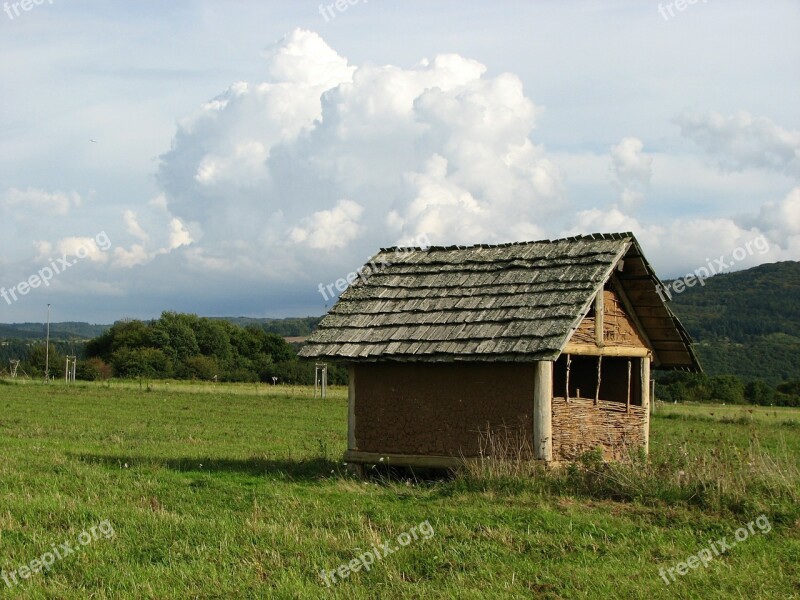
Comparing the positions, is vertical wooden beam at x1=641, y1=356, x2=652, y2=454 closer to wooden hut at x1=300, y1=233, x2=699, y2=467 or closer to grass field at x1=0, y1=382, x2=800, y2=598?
wooden hut at x1=300, y1=233, x2=699, y2=467

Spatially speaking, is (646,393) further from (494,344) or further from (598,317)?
(494,344)

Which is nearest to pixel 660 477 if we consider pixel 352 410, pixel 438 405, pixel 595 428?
pixel 595 428

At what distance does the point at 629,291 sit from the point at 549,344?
122 inches

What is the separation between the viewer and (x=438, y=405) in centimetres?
1387

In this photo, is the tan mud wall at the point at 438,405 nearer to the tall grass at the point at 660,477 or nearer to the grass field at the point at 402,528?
the tall grass at the point at 660,477

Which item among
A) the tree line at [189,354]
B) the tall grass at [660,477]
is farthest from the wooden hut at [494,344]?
the tree line at [189,354]

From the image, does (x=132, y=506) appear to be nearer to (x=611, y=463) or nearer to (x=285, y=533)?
(x=285, y=533)

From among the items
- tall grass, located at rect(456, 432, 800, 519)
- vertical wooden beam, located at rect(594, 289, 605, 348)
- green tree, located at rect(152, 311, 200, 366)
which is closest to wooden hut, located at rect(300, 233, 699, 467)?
vertical wooden beam, located at rect(594, 289, 605, 348)

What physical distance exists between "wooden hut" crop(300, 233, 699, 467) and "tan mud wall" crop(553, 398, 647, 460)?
25 millimetres

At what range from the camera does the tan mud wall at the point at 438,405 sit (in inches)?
522

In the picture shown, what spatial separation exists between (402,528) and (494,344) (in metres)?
3.75

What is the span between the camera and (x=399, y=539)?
959 cm

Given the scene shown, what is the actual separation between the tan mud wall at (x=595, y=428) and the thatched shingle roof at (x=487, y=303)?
124 cm

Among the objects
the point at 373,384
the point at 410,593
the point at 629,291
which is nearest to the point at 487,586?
the point at 410,593
